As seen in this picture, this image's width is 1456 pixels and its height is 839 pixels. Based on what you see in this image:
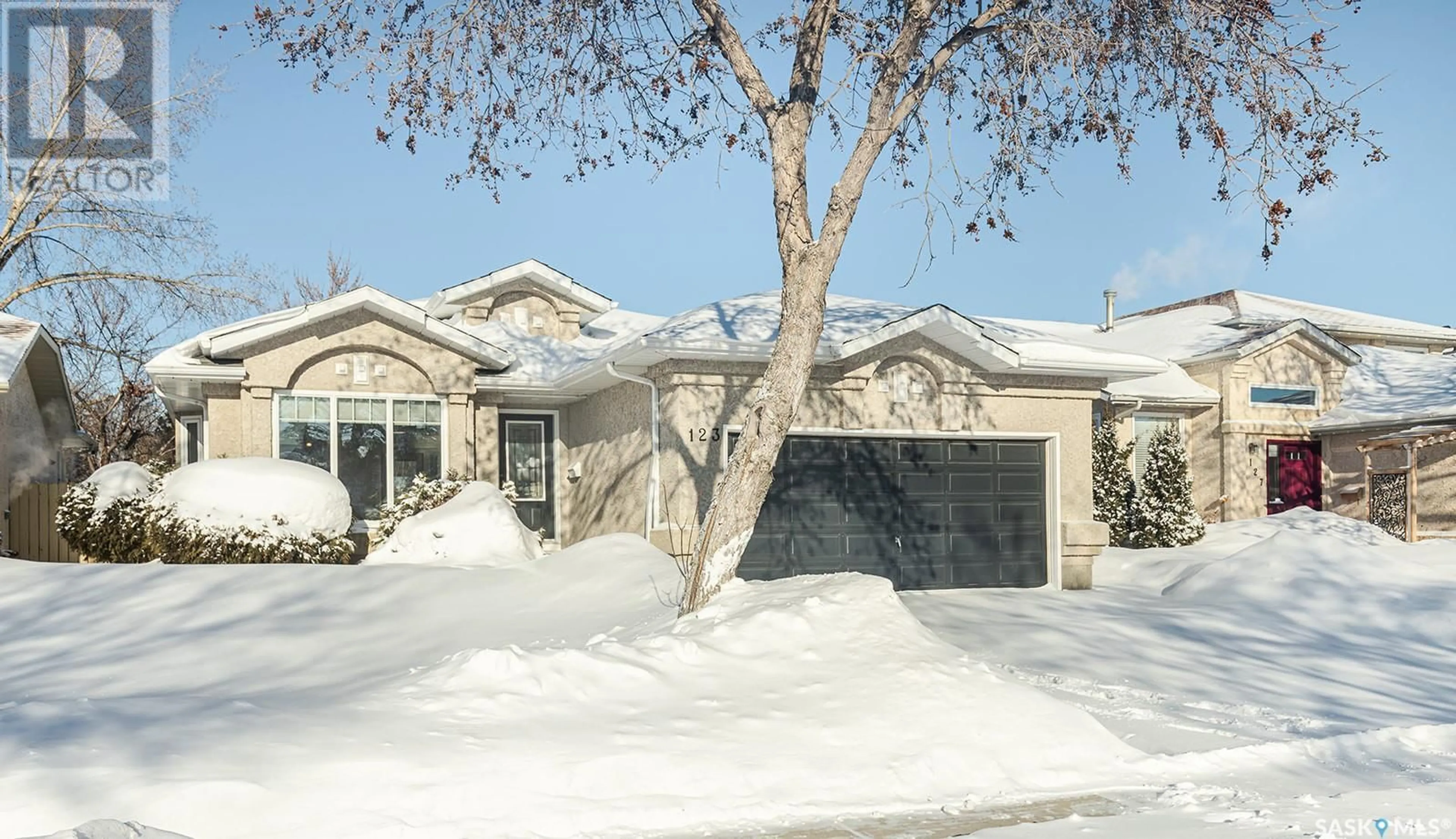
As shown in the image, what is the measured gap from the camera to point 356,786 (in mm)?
5266

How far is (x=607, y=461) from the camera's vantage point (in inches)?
589

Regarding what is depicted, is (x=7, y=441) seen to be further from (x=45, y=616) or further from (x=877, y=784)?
(x=877, y=784)

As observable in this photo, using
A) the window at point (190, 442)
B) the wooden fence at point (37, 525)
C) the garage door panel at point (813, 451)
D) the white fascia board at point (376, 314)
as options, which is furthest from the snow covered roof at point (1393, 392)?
Answer: the wooden fence at point (37, 525)

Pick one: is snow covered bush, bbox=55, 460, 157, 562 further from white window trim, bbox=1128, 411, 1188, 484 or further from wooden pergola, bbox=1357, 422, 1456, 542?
wooden pergola, bbox=1357, 422, 1456, 542

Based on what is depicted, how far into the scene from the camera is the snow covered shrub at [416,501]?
14.5m

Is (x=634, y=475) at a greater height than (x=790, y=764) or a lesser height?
greater

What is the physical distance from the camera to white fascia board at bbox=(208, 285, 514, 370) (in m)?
14.1

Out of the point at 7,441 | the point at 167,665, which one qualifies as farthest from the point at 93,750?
the point at 7,441

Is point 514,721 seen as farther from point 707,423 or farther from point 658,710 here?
point 707,423

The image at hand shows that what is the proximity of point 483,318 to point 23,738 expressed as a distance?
14244 mm

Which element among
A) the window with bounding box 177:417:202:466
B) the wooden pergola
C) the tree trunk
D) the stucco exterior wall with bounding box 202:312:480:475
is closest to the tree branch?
the tree trunk

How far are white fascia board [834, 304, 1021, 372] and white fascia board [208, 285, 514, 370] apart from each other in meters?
5.82

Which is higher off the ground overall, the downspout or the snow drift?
the downspout

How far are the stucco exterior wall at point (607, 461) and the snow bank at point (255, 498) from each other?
3560 millimetres
